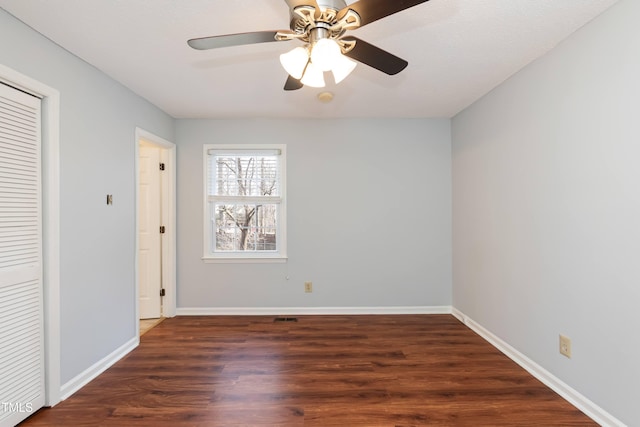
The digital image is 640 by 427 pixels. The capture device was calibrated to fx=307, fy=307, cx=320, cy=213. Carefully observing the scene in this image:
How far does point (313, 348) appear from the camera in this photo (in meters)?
2.83

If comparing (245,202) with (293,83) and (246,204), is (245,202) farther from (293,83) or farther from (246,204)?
(293,83)

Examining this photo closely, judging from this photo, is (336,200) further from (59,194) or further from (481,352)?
(59,194)

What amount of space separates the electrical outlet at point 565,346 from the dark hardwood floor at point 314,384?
0.30 meters

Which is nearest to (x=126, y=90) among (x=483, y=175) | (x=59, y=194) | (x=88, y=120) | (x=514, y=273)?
(x=88, y=120)

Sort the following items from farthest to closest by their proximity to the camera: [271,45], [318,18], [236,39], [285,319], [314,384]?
[285,319] → [314,384] → [271,45] → [236,39] → [318,18]

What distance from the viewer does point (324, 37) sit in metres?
1.39

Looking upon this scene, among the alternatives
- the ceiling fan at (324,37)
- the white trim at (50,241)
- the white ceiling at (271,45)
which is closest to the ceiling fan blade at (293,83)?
the ceiling fan at (324,37)

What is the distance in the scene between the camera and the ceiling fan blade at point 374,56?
1463 mm

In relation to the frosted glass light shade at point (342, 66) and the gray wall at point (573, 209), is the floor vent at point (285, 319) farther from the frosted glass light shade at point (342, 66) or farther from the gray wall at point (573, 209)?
the frosted glass light shade at point (342, 66)

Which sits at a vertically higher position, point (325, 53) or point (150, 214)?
point (325, 53)

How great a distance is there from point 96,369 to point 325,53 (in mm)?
2811

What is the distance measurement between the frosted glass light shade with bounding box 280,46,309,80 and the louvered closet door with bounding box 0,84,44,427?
163cm

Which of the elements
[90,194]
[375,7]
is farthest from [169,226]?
[375,7]

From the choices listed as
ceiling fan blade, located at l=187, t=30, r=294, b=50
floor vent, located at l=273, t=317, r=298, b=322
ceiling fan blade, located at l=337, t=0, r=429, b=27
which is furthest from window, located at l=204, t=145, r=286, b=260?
ceiling fan blade, located at l=337, t=0, r=429, b=27
